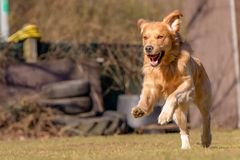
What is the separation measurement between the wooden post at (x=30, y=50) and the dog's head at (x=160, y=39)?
31.2 feet

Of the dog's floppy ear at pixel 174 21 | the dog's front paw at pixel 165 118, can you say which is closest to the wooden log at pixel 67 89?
the dog's floppy ear at pixel 174 21

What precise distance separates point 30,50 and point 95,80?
1679mm

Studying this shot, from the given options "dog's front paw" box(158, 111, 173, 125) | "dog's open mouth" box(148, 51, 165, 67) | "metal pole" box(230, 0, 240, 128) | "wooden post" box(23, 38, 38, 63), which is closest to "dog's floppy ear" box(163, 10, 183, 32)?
"dog's open mouth" box(148, 51, 165, 67)

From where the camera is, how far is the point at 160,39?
36.0 feet

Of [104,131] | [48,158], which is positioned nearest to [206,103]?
[48,158]

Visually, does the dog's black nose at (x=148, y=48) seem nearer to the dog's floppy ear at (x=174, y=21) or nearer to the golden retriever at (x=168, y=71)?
the golden retriever at (x=168, y=71)

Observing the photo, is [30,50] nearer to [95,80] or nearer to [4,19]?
[95,80]

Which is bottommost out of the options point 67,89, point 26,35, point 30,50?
point 67,89

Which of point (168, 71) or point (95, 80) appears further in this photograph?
point (95, 80)

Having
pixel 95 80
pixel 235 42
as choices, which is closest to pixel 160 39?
pixel 235 42

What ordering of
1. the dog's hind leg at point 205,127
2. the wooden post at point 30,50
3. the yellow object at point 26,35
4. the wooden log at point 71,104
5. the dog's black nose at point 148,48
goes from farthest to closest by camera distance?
the yellow object at point 26,35 → the wooden post at point 30,50 → the wooden log at point 71,104 → the dog's hind leg at point 205,127 → the dog's black nose at point 148,48

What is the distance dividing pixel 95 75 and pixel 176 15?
9.39 m

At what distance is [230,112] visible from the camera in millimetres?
19234

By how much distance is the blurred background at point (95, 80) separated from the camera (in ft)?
61.4
